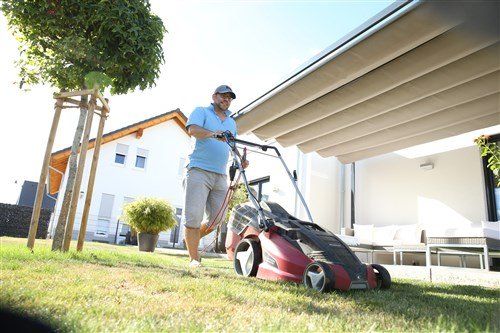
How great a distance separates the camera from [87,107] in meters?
4.65

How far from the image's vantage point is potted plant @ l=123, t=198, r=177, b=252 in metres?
8.84

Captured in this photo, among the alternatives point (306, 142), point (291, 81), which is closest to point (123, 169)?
point (306, 142)

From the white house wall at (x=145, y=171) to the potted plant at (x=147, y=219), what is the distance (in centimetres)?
1037

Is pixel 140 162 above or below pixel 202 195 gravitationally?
above

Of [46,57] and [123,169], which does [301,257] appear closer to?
[46,57]

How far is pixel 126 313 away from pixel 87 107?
366 centimetres

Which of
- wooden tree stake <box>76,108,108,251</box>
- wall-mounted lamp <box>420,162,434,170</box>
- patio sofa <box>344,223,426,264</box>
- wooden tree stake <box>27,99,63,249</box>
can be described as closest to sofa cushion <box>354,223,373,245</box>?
patio sofa <box>344,223,426,264</box>

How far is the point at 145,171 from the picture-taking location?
20.6 metres

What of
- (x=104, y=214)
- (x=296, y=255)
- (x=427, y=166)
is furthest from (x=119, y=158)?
(x=296, y=255)

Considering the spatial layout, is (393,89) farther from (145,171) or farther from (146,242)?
(145,171)

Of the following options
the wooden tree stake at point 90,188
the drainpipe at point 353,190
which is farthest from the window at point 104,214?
→ the wooden tree stake at point 90,188

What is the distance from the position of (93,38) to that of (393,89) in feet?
12.5

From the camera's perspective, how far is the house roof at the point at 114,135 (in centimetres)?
1817

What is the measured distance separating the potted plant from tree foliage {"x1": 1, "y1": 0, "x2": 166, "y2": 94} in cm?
474
